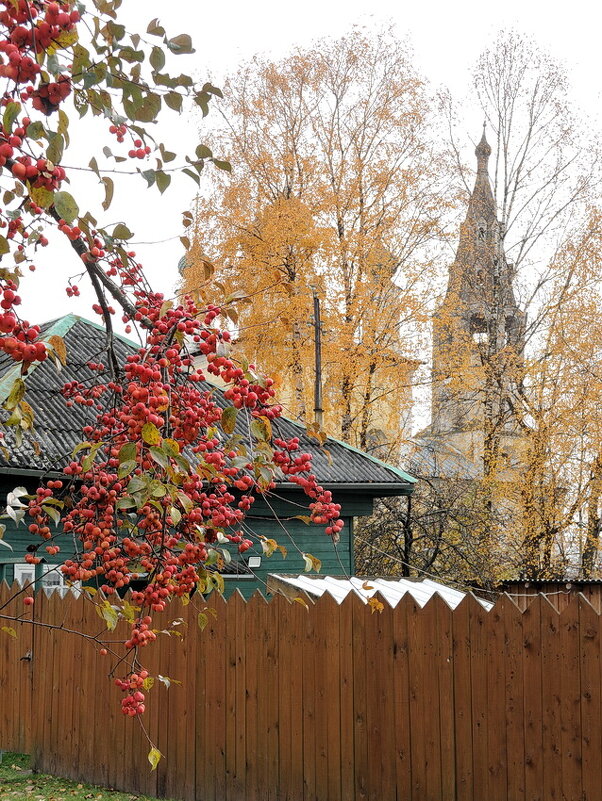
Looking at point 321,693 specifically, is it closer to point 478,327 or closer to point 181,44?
point 181,44

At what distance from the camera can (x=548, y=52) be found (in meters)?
22.0

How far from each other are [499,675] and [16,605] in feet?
15.2

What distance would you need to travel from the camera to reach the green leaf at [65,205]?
198 cm

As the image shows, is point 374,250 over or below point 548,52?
below

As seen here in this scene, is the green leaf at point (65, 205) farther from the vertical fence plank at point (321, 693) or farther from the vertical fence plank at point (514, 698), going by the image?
the vertical fence plank at point (321, 693)

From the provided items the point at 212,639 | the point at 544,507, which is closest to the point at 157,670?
the point at 212,639

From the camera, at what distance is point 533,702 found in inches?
219

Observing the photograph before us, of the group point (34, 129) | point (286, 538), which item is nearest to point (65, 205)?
point (34, 129)

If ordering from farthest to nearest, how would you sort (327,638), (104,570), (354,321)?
1. (354,321)
2. (327,638)
3. (104,570)

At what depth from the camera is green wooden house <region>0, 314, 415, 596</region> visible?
34.2 ft

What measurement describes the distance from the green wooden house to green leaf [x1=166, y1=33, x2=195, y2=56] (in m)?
7.86

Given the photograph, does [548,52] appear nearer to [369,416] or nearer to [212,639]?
[369,416]

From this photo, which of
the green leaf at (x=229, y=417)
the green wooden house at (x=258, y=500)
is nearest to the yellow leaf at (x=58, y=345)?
the green leaf at (x=229, y=417)

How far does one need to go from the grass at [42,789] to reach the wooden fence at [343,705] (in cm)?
11
